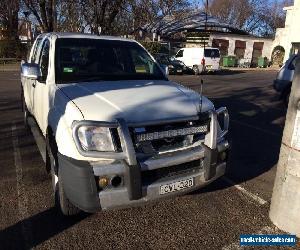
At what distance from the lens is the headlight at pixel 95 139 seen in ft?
10.9

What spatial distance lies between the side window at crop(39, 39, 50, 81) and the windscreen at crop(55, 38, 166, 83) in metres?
0.25

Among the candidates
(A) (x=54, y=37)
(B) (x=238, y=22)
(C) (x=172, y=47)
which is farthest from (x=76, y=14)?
(B) (x=238, y=22)

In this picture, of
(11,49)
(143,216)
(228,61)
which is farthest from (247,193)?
(228,61)

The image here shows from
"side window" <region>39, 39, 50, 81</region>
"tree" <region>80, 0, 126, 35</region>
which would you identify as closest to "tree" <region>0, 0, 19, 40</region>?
"tree" <region>80, 0, 126, 35</region>

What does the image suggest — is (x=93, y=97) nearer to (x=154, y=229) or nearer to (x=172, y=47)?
(x=154, y=229)

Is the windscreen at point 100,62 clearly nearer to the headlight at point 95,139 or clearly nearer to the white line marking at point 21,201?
the headlight at point 95,139

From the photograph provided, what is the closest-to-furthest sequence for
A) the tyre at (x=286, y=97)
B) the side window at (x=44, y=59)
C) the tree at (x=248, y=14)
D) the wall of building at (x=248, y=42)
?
1. the side window at (x=44, y=59)
2. the tyre at (x=286, y=97)
3. the wall of building at (x=248, y=42)
4. the tree at (x=248, y=14)

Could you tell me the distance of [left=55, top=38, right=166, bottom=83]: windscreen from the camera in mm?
4664

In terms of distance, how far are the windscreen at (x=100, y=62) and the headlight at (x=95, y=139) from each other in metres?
1.40

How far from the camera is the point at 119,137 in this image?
3332 mm

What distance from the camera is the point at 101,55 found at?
502 cm

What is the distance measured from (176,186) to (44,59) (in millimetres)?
2844

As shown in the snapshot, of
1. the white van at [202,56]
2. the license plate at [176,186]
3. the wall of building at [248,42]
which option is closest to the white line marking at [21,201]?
the license plate at [176,186]

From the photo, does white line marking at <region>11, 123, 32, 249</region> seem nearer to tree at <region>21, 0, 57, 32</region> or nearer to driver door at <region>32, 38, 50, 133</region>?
driver door at <region>32, 38, 50, 133</region>
